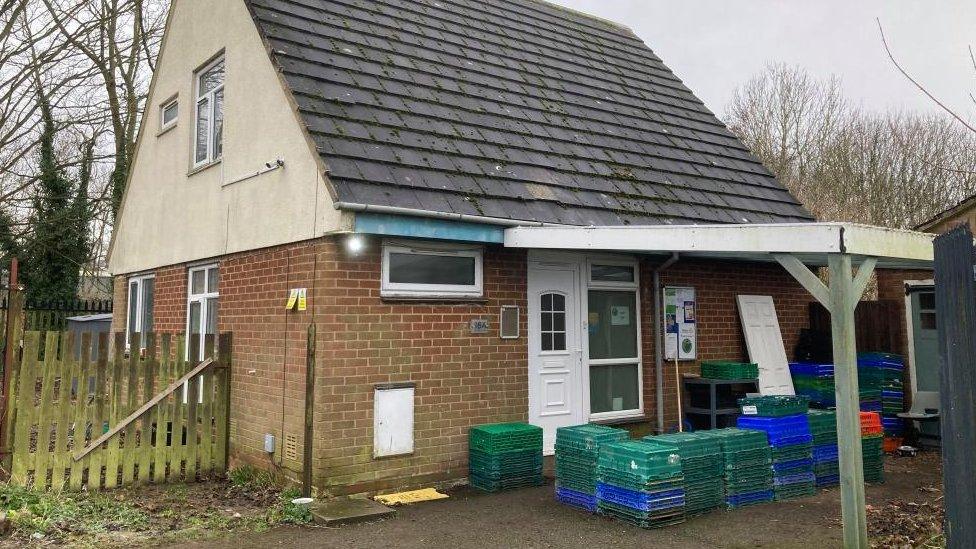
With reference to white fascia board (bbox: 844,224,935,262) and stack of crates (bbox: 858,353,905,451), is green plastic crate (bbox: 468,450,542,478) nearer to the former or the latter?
white fascia board (bbox: 844,224,935,262)

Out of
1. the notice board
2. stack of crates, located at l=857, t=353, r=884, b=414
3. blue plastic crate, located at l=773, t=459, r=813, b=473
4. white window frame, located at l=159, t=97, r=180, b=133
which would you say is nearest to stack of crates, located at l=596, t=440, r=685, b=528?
blue plastic crate, located at l=773, t=459, r=813, b=473

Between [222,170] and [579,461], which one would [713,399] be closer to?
[579,461]

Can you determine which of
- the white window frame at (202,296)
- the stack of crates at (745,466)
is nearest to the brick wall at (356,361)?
the white window frame at (202,296)

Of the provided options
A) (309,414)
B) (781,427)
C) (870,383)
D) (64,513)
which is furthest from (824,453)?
(64,513)

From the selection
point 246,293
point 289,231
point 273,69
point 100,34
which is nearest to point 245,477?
point 246,293

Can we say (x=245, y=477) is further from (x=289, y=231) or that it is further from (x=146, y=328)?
(x=146, y=328)

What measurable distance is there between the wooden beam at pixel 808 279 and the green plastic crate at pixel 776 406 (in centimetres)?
209

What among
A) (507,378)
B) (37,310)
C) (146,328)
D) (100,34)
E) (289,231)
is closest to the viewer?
(289,231)

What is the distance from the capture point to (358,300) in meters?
7.19

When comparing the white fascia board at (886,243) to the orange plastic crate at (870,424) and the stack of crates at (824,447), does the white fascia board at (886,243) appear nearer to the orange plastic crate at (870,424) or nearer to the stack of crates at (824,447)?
the stack of crates at (824,447)

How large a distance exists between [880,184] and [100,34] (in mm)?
→ 26479

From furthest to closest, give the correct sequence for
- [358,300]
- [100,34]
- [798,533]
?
1. [100,34]
2. [358,300]
3. [798,533]

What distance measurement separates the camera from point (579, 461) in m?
6.62

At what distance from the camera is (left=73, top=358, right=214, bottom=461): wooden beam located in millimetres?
7227
